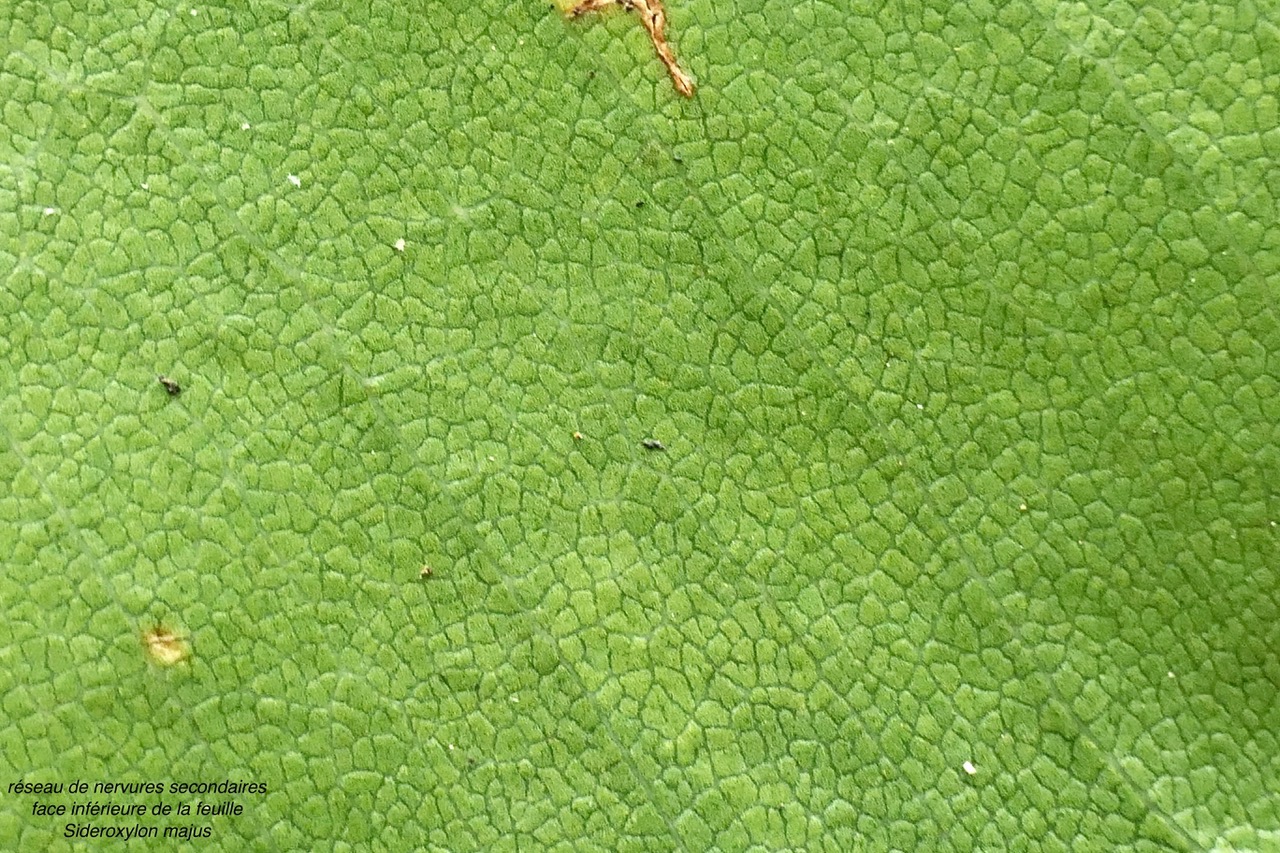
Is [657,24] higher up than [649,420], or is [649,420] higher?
[657,24]

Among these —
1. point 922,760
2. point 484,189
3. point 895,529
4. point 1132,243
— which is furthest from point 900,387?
point 484,189

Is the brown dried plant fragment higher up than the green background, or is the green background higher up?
the brown dried plant fragment

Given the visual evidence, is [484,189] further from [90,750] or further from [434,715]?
[90,750]

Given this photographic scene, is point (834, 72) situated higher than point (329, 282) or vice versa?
point (834, 72)

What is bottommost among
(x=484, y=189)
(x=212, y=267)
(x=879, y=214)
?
(x=212, y=267)
